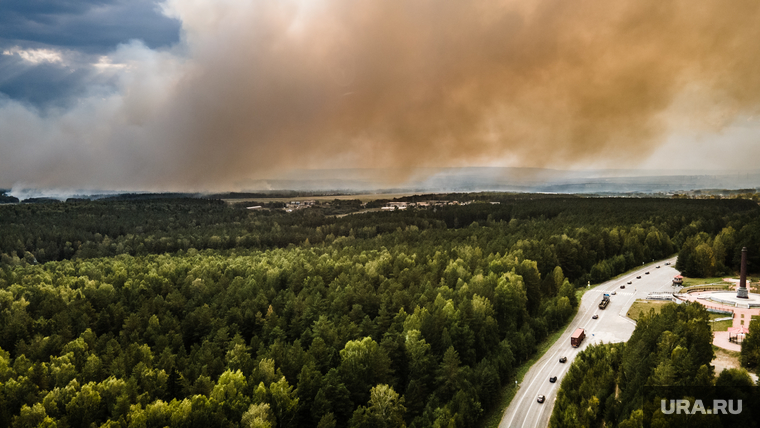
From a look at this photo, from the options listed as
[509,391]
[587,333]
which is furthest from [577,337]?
[509,391]

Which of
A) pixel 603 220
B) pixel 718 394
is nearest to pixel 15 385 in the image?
pixel 718 394

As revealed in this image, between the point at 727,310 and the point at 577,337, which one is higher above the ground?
the point at 727,310

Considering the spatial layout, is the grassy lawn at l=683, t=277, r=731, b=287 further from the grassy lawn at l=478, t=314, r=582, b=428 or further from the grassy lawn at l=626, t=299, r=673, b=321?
the grassy lawn at l=478, t=314, r=582, b=428

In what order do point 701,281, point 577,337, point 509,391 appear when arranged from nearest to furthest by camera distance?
point 509,391
point 577,337
point 701,281

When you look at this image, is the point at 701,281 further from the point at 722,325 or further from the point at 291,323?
the point at 291,323

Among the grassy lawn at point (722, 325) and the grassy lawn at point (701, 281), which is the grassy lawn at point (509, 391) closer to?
the grassy lawn at point (722, 325)

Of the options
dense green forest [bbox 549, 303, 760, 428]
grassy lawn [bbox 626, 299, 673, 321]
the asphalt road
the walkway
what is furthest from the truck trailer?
dense green forest [bbox 549, 303, 760, 428]

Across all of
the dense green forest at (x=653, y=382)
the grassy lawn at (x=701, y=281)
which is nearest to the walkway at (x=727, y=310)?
the dense green forest at (x=653, y=382)
